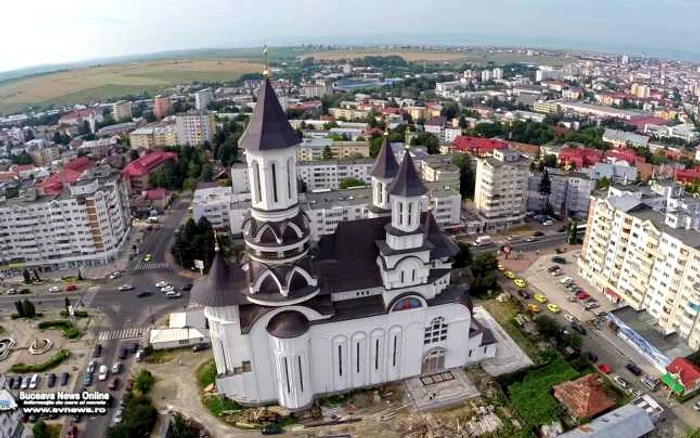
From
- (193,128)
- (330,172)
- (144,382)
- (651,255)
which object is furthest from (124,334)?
(193,128)

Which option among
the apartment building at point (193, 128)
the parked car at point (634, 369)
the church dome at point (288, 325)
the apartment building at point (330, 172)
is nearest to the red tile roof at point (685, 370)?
the parked car at point (634, 369)

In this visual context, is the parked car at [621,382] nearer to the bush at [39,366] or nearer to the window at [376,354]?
the window at [376,354]

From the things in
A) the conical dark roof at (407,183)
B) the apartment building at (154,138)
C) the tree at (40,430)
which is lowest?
the tree at (40,430)

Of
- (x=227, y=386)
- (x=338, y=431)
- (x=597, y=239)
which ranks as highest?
(x=597, y=239)

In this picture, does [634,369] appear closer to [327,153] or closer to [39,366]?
[39,366]

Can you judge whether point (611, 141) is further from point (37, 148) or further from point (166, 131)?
point (37, 148)

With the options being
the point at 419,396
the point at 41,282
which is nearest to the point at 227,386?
the point at 419,396

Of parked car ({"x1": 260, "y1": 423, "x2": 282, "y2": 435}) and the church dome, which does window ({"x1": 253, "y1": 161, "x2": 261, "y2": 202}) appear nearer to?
the church dome
